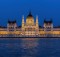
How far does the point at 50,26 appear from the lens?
118m

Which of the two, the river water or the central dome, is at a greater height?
the central dome

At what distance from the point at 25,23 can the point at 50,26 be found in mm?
7823

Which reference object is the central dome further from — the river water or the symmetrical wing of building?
the river water

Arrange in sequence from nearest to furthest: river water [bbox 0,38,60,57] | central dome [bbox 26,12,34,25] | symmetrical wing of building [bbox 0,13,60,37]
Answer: river water [bbox 0,38,60,57]
symmetrical wing of building [bbox 0,13,60,37]
central dome [bbox 26,12,34,25]

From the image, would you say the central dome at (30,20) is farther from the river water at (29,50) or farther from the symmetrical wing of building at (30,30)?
the river water at (29,50)

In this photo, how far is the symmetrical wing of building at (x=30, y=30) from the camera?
4520 inches

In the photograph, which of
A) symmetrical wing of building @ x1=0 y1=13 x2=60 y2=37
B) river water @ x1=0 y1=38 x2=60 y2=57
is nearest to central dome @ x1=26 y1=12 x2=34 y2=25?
symmetrical wing of building @ x1=0 y1=13 x2=60 y2=37

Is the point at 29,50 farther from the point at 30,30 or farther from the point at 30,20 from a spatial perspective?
the point at 30,20

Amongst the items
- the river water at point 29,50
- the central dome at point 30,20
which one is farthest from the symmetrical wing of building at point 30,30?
the river water at point 29,50

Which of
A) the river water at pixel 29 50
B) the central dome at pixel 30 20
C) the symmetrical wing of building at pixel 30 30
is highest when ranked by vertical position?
the central dome at pixel 30 20

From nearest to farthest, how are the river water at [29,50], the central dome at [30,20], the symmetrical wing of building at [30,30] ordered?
the river water at [29,50] → the symmetrical wing of building at [30,30] → the central dome at [30,20]

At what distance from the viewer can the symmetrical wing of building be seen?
114812 mm

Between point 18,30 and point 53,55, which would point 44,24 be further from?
point 53,55

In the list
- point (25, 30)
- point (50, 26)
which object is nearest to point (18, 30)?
point (25, 30)
